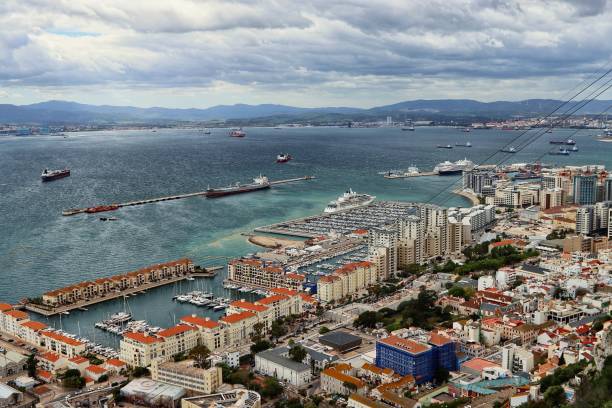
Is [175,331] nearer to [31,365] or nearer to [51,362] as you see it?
[51,362]

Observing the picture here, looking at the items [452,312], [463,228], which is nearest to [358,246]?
[463,228]

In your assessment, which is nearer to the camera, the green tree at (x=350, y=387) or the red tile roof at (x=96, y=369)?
the green tree at (x=350, y=387)

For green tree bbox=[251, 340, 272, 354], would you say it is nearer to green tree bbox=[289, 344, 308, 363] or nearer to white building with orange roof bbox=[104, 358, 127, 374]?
green tree bbox=[289, 344, 308, 363]

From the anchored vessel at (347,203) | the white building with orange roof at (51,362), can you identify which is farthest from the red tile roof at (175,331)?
the anchored vessel at (347,203)

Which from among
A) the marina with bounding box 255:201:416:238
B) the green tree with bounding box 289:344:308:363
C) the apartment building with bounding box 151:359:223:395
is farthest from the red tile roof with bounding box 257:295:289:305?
the marina with bounding box 255:201:416:238

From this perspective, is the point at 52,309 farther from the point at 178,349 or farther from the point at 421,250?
the point at 421,250

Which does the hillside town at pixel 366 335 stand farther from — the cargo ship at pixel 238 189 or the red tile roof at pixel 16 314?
the cargo ship at pixel 238 189
